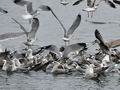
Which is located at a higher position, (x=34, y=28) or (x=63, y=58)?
(x=34, y=28)

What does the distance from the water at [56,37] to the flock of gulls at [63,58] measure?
203 mm

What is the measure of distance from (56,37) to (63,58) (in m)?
3.64

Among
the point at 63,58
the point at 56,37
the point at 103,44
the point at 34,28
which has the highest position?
the point at 34,28

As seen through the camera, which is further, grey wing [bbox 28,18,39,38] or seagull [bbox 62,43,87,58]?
grey wing [bbox 28,18,39,38]

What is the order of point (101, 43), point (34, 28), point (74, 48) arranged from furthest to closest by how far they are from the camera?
point (34, 28)
point (101, 43)
point (74, 48)

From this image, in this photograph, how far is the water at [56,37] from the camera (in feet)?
46.7

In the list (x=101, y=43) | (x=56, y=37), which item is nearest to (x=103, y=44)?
Answer: (x=101, y=43)

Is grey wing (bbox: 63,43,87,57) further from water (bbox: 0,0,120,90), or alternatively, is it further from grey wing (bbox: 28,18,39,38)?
grey wing (bbox: 28,18,39,38)

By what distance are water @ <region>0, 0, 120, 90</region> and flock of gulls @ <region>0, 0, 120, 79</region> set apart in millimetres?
203

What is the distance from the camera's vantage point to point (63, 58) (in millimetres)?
15312

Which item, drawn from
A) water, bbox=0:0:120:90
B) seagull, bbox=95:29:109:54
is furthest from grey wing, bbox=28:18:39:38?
seagull, bbox=95:29:109:54

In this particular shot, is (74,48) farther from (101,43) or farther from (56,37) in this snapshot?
(56,37)

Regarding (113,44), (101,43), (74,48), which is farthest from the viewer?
(113,44)

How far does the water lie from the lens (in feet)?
46.7
